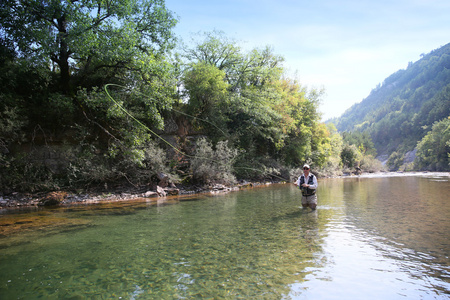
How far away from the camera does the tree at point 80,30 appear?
13.6 m

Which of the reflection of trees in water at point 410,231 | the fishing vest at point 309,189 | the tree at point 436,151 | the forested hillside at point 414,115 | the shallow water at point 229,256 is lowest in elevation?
the shallow water at point 229,256

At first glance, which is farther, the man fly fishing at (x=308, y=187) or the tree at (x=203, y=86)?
the tree at (x=203, y=86)

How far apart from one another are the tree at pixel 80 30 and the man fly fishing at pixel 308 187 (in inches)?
410

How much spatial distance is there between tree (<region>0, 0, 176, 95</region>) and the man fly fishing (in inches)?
410

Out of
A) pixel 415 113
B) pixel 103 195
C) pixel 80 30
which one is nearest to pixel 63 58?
pixel 80 30

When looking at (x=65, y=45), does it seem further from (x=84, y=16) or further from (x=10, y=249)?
(x=10, y=249)

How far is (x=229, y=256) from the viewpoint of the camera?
577cm

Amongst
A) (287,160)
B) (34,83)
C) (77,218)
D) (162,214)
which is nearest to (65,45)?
(34,83)

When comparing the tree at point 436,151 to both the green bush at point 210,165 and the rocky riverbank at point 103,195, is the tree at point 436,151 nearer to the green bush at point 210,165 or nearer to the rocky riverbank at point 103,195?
the green bush at point 210,165

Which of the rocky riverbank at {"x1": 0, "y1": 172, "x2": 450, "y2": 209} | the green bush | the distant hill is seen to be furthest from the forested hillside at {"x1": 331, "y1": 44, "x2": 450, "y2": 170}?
the rocky riverbank at {"x1": 0, "y1": 172, "x2": 450, "y2": 209}

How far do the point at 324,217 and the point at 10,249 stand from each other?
8810 mm

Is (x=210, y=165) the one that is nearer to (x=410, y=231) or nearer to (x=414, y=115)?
(x=410, y=231)

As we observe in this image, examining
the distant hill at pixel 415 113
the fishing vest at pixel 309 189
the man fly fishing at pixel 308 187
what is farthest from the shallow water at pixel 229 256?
the distant hill at pixel 415 113

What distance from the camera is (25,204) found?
41.8 ft
